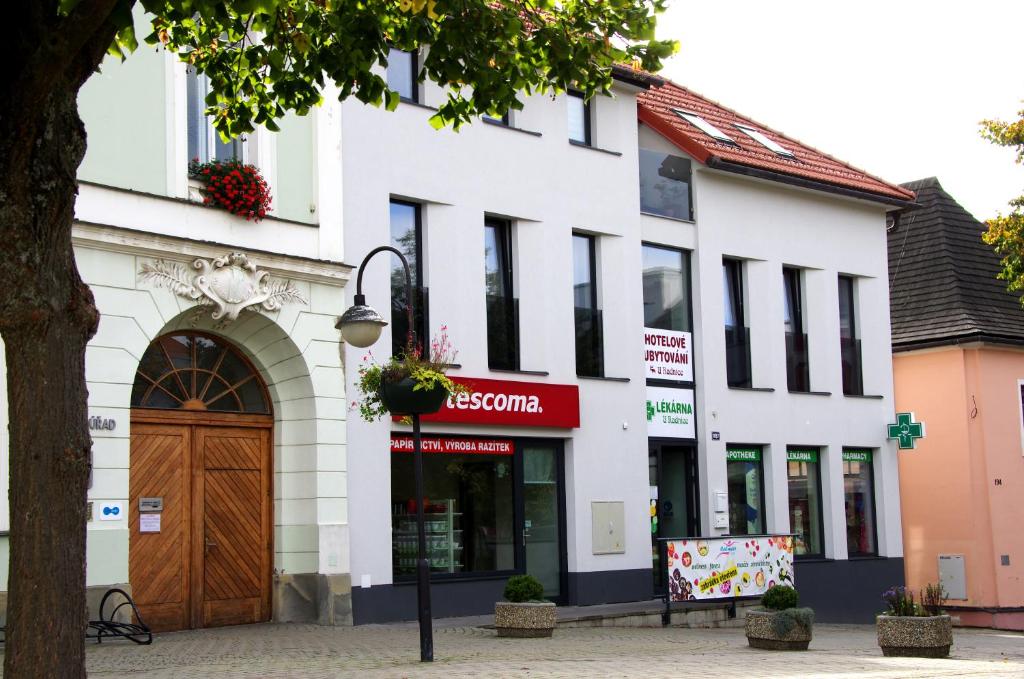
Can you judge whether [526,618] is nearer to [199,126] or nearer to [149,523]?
[149,523]

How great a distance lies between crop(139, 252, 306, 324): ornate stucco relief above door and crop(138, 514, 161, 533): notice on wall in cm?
248

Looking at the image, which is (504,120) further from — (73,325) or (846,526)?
(73,325)

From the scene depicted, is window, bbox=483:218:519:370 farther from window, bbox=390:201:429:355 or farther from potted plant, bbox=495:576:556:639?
potted plant, bbox=495:576:556:639

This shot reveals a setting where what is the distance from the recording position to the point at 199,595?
1727cm

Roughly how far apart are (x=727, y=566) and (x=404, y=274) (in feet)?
20.3

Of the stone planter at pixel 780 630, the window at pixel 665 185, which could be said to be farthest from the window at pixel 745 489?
the stone planter at pixel 780 630

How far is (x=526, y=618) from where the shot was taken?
645 inches

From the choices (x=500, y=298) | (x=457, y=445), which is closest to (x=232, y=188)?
(x=457, y=445)

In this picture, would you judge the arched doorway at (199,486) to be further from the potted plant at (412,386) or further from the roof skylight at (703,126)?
the roof skylight at (703,126)

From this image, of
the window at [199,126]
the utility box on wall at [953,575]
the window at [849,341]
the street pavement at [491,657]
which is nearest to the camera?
the street pavement at [491,657]

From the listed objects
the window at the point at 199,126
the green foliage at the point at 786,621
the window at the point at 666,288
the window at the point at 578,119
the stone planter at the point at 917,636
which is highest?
the window at the point at 578,119

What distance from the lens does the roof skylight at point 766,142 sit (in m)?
27.1

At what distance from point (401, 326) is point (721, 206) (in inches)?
294

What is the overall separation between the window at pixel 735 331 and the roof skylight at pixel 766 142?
319cm
